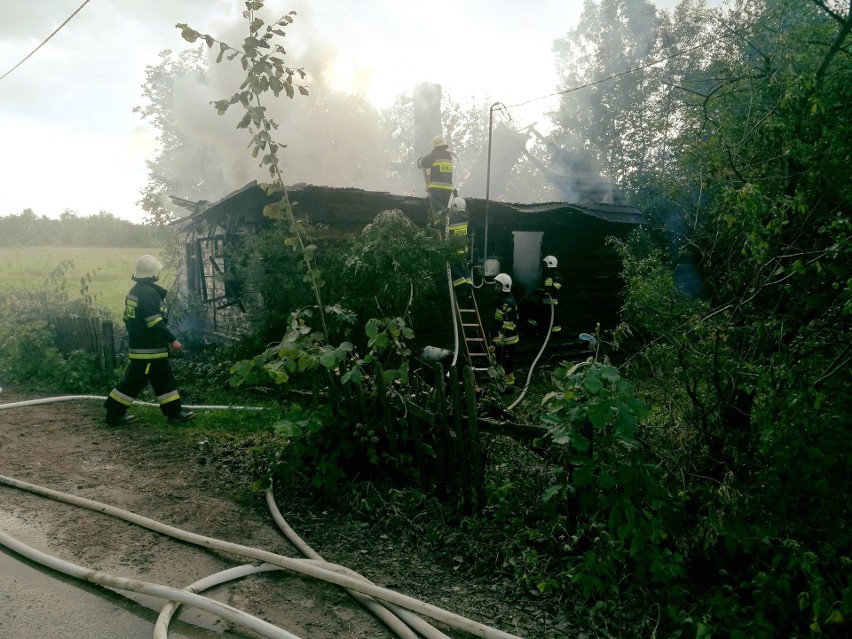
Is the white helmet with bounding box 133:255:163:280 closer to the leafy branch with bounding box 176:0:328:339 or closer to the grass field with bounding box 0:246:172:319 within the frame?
the leafy branch with bounding box 176:0:328:339

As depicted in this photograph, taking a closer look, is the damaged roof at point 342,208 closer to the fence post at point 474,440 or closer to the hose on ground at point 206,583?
the fence post at point 474,440

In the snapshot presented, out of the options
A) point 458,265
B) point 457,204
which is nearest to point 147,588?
point 458,265

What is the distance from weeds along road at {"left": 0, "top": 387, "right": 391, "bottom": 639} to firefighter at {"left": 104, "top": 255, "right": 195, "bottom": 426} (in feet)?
1.90

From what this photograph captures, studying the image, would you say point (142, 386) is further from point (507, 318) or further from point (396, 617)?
point (507, 318)

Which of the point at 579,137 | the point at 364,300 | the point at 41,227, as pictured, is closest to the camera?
the point at 364,300

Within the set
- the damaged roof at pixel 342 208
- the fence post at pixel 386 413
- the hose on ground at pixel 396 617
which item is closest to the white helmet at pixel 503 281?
the damaged roof at pixel 342 208

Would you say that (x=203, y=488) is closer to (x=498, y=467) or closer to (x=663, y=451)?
(x=498, y=467)

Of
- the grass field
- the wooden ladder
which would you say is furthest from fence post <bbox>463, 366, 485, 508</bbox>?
the grass field

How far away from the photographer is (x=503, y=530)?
12.1ft

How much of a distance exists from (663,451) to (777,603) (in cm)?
99

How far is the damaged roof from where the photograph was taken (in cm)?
891

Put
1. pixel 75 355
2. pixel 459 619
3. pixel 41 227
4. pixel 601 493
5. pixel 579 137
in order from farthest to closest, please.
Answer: pixel 41 227 < pixel 579 137 < pixel 75 355 < pixel 601 493 < pixel 459 619

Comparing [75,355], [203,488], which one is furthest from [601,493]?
[75,355]

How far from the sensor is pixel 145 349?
6125 mm
